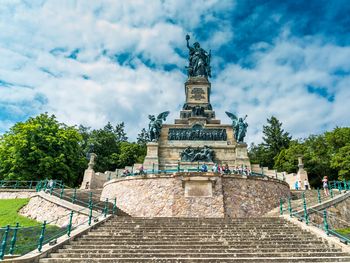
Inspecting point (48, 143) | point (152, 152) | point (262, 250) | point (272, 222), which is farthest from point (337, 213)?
point (48, 143)

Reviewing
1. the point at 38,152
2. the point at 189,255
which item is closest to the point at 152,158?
the point at 38,152

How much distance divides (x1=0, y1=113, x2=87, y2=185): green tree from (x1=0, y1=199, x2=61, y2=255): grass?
7.99 m

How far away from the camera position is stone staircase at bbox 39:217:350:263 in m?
8.58

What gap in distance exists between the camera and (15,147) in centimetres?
2730

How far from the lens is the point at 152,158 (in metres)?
27.5

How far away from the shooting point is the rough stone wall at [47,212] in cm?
1426

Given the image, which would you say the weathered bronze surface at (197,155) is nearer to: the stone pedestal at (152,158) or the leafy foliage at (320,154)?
the stone pedestal at (152,158)

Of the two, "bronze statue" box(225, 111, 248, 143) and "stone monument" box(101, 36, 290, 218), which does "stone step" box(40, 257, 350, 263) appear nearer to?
"stone monument" box(101, 36, 290, 218)

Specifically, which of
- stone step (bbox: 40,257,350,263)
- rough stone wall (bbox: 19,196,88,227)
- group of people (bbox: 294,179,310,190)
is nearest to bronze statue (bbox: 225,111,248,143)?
group of people (bbox: 294,179,310,190)

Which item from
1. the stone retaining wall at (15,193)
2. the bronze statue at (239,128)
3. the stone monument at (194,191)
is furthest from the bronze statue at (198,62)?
the stone retaining wall at (15,193)

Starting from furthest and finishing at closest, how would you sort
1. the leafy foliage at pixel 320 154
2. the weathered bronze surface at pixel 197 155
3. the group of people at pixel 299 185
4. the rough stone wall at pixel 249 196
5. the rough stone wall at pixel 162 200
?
the leafy foliage at pixel 320 154, the weathered bronze surface at pixel 197 155, the group of people at pixel 299 185, the rough stone wall at pixel 249 196, the rough stone wall at pixel 162 200

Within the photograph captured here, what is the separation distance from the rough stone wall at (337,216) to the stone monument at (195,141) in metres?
11.2

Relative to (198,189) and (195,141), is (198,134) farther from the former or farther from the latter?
Result: (198,189)

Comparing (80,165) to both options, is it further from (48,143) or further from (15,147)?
(15,147)
